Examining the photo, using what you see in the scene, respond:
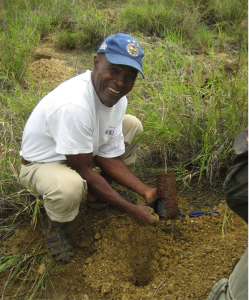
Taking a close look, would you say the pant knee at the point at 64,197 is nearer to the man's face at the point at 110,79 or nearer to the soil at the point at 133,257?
the soil at the point at 133,257

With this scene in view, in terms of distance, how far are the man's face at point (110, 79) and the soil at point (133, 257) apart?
971 millimetres

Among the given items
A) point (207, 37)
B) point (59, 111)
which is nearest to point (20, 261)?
point (59, 111)

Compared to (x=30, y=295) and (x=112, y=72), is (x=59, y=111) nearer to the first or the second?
(x=112, y=72)

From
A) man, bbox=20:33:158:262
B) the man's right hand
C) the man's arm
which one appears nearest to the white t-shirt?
man, bbox=20:33:158:262

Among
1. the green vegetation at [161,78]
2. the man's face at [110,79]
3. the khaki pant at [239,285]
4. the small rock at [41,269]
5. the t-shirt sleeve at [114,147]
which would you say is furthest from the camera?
the green vegetation at [161,78]

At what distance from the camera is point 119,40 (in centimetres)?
197

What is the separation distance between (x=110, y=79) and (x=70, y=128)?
40 centimetres

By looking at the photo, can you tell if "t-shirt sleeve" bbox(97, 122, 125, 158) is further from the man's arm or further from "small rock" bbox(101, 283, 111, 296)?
"small rock" bbox(101, 283, 111, 296)

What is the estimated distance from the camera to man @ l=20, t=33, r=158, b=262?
190 centimetres

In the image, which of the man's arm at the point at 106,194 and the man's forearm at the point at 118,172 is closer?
the man's arm at the point at 106,194

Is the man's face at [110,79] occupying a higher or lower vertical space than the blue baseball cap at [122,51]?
lower

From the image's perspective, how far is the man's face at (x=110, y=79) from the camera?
197 cm

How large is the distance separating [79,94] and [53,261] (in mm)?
1138

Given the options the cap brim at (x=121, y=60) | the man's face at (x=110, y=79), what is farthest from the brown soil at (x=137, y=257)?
the cap brim at (x=121, y=60)
